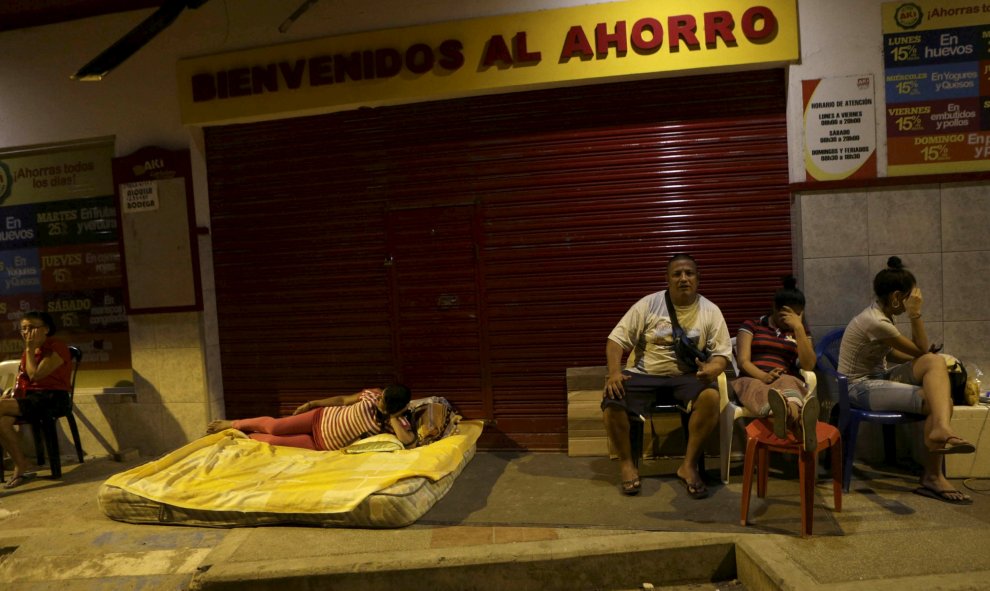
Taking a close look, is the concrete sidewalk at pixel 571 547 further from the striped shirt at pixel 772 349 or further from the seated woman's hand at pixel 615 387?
the striped shirt at pixel 772 349

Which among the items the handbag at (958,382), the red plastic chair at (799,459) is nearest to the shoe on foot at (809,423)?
the red plastic chair at (799,459)

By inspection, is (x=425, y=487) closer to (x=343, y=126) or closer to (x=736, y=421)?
(x=736, y=421)

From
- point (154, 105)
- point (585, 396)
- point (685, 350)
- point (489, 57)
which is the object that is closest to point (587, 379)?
point (585, 396)

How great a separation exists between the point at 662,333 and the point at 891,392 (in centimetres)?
160

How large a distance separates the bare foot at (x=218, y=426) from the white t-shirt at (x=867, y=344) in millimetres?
5333

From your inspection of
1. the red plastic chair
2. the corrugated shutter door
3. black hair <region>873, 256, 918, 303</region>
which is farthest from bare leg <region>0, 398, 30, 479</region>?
black hair <region>873, 256, 918, 303</region>

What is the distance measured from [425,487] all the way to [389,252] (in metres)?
2.51

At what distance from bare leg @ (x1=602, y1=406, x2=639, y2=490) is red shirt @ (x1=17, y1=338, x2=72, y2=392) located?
5.11 meters

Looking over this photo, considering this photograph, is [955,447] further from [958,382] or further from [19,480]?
[19,480]

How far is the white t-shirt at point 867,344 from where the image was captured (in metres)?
4.77

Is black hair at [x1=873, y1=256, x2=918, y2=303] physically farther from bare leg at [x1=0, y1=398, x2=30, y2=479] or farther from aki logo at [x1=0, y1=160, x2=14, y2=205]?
aki logo at [x1=0, y1=160, x2=14, y2=205]

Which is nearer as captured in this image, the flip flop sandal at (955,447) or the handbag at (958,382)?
the flip flop sandal at (955,447)

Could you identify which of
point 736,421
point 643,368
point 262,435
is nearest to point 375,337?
point 262,435

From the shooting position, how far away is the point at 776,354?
514 centimetres
